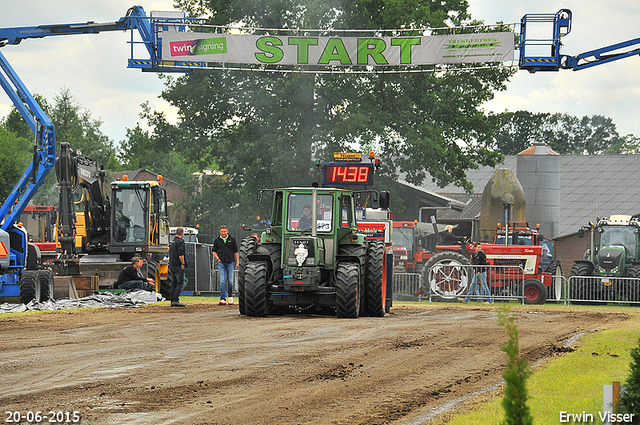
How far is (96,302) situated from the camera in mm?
19688

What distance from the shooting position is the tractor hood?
29703 millimetres

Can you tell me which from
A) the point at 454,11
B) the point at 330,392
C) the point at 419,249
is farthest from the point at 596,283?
the point at 330,392

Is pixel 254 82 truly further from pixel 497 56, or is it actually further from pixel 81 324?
pixel 81 324

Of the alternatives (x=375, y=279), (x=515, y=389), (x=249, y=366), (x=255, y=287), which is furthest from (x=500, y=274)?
(x=515, y=389)

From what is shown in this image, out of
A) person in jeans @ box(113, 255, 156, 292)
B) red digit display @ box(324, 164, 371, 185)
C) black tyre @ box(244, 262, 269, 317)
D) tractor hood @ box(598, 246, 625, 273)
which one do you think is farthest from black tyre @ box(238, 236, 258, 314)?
tractor hood @ box(598, 246, 625, 273)

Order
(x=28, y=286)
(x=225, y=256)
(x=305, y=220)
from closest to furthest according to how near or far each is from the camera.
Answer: (x=305, y=220), (x=28, y=286), (x=225, y=256)

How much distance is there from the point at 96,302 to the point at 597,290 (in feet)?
55.2

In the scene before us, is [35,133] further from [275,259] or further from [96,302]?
[275,259]

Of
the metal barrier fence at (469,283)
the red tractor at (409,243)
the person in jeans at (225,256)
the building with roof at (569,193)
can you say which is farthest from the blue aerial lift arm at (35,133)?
the building with roof at (569,193)

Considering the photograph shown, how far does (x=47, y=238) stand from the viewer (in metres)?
30.1

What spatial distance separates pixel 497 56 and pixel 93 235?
546 inches

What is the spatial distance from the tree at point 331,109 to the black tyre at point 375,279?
20.1 m

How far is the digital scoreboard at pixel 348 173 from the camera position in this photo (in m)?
20.0

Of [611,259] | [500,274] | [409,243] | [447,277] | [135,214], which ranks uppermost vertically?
[135,214]
